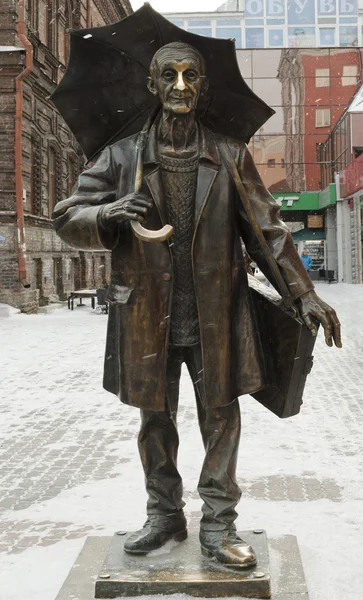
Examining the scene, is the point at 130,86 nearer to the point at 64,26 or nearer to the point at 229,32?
the point at 64,26

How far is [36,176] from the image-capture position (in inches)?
840

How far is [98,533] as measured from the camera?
4.50 m

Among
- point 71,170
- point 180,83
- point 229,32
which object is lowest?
point 180,83

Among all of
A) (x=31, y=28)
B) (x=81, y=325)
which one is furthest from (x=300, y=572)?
(x=31, y=28)

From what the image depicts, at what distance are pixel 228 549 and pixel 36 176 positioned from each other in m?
19.1

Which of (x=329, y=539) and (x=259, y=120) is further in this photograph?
(x=329, y=539)

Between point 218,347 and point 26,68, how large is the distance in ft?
57.6

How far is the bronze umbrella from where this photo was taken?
127 inches

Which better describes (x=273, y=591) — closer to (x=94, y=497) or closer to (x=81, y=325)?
(x=94, y=497)

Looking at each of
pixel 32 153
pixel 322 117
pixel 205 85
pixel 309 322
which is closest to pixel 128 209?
pixel 205 85

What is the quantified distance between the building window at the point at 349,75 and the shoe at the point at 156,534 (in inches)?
1539

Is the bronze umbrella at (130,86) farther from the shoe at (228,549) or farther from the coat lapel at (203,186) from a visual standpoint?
the shoe at (228,549)

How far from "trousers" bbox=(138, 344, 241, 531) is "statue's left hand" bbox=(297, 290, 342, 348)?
0.49 m

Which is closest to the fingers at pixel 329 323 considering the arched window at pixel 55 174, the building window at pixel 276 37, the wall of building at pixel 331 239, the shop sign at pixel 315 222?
the arched window at pixel 55 174
